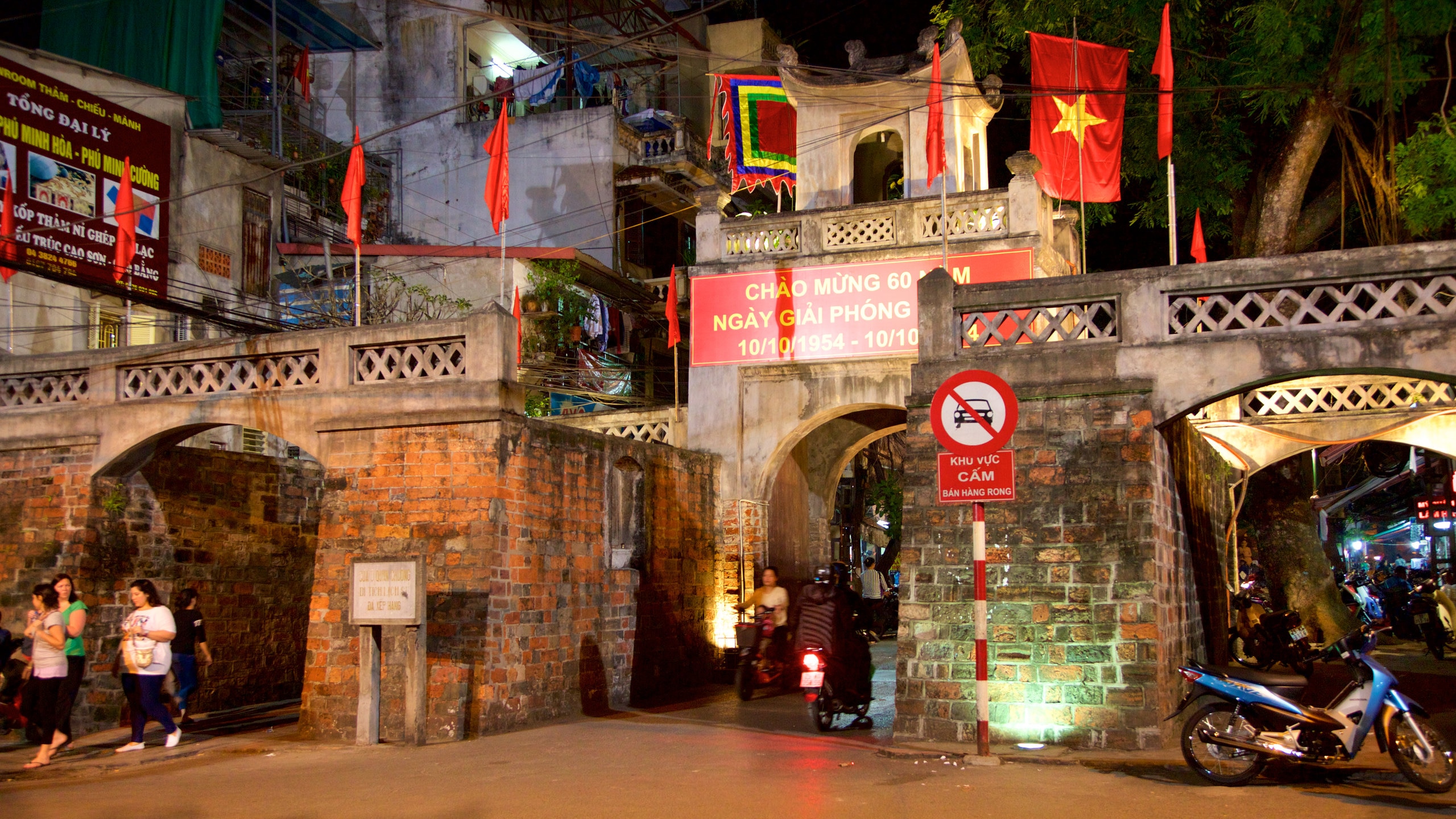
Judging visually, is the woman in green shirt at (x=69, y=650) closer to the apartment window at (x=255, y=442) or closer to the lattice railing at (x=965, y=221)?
the lattice railing at (x=965, y=221)

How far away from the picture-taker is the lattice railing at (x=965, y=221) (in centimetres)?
1530

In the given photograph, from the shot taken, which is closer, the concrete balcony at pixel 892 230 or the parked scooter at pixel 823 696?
the parked scooter at pixel 823 696

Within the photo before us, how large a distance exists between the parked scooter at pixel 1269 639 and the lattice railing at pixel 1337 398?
2.52 meters

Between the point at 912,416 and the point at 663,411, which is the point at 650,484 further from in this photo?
the point at 912,416

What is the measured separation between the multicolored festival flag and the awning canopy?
9350 millimetres

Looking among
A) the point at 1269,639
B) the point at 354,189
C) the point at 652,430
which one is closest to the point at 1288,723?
the point at 1269,639

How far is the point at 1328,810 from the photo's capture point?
688cm

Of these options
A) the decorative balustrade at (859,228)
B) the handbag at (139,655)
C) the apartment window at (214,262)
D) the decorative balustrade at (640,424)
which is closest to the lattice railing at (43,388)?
the handbag at (139,655)

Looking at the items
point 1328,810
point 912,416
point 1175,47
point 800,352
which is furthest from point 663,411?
point 1328,810

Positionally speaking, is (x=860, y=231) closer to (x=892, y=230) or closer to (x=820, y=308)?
(x=892, y=230)

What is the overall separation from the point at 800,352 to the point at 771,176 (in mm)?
3839

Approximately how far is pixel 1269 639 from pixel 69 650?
1294 centimetres

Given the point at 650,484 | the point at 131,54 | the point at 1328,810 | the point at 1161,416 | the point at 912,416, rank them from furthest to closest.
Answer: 1. the point at 131,54
2. the point at 650,484
3. the point at 912,416
4. the point at 1161,416
5. the point at 1328,810

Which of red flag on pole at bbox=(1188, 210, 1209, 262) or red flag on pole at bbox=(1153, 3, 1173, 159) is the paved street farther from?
red flag on pole at bbox=(1188, 210, 1209, 262)
